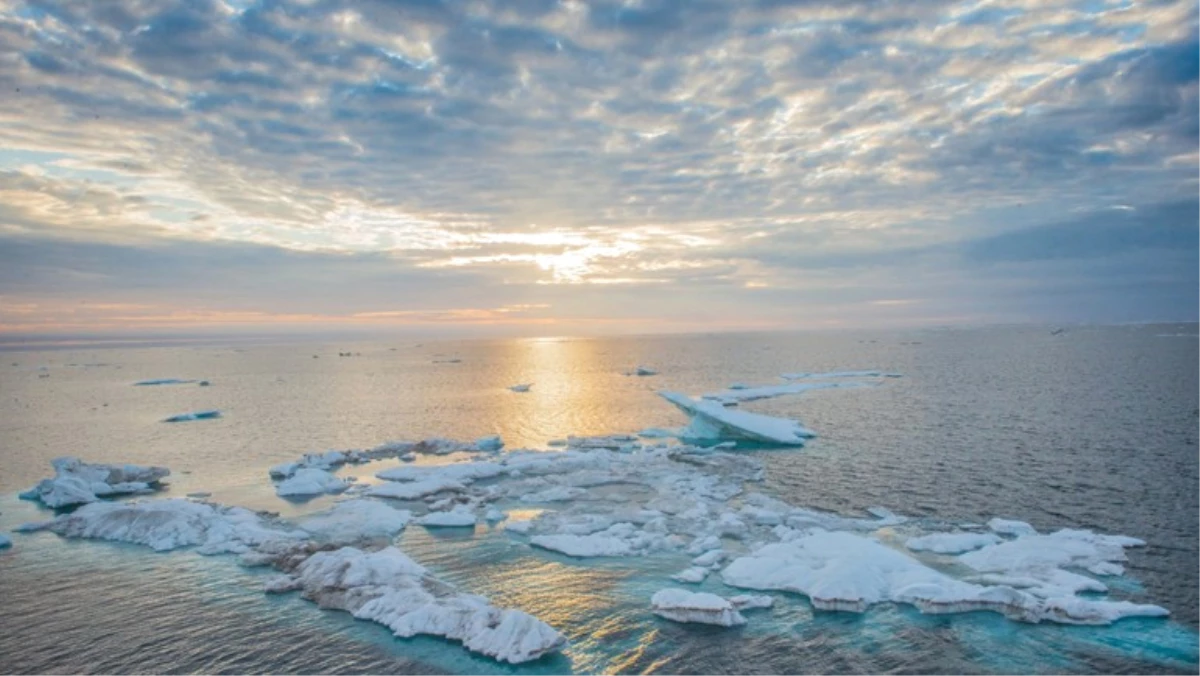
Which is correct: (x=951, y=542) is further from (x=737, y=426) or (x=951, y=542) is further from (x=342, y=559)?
(x=737, y=426)

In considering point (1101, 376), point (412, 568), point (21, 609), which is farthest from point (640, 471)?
point (1101, 376)

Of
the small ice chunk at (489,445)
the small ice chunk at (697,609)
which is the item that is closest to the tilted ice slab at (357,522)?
the small ice chunk at (697,609)

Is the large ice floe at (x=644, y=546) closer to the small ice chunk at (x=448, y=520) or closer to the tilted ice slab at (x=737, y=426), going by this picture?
the small ice chunk at (x=448, y=520)

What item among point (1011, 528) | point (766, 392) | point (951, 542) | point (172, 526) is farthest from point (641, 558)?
point (766, 392)

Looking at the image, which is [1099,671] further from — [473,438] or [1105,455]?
[473,438]

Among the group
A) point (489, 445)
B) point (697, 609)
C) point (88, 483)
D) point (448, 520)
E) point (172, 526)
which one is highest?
point (697, 609)
